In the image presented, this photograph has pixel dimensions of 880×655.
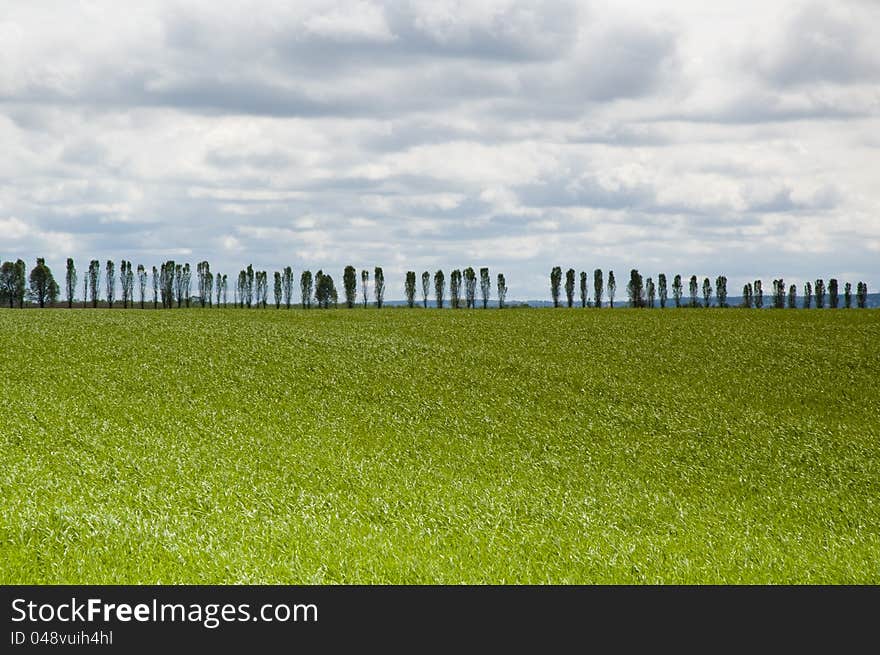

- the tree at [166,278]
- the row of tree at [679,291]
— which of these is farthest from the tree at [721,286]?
the tree at [166,278]

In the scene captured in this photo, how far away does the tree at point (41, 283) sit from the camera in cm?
14043

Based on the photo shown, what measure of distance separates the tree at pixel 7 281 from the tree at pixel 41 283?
7988mm

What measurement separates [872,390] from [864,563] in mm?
24337

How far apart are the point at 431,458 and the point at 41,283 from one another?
13656 centimetres

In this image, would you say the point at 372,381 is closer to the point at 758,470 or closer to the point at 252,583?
the point at 758,470

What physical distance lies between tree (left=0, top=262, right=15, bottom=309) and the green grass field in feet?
368

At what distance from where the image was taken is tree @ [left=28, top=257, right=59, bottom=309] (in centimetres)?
14043

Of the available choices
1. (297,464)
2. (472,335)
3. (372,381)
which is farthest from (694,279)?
(297,464)

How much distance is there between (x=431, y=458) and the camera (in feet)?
83.6

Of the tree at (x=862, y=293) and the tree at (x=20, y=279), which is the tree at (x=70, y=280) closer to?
the tree at (x=20, y=279)

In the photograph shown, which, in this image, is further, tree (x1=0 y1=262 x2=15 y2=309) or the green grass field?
tree (x1=0 y1=262 x2=15 y2=309)

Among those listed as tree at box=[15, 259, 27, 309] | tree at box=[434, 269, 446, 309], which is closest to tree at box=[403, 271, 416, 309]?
tree at box=[434, 269, 446, 309]

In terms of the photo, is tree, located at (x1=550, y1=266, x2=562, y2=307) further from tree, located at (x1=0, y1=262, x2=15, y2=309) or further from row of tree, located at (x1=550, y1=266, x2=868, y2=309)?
tree, located at (x1=0, y1=262, x2=15, y2=309)

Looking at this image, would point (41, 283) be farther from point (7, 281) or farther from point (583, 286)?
point (583, 286)
